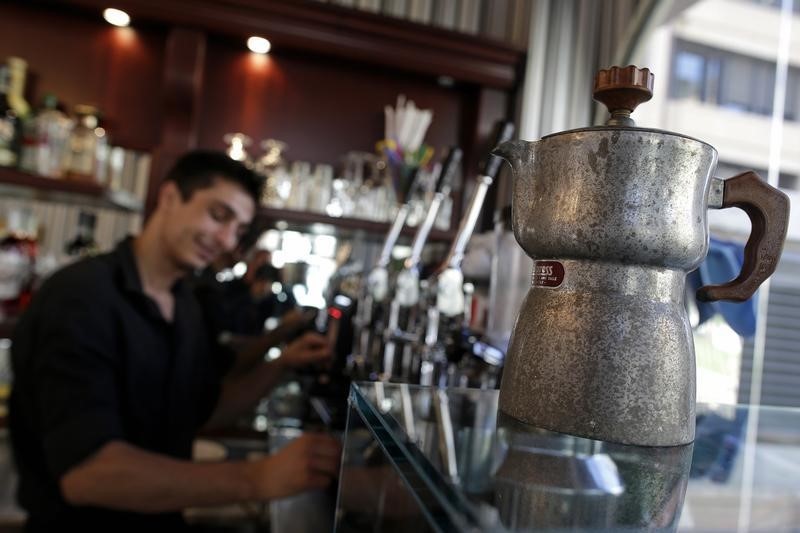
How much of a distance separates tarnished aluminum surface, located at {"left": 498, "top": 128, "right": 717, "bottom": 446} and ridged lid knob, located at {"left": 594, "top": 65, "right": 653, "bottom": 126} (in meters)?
0.04

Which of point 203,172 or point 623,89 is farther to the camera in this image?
point 203,172

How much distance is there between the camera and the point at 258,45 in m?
2.08

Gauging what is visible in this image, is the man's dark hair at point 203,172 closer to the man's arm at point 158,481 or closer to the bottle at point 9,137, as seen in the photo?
the bottle at point 9,137

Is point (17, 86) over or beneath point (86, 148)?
over

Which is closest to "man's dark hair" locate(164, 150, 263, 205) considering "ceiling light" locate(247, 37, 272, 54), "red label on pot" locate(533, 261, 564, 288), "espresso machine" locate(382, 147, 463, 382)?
"ceiling light" locate(247, 37, 272, 54)

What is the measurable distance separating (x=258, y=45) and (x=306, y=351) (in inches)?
42.8

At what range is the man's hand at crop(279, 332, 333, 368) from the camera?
4.99ft

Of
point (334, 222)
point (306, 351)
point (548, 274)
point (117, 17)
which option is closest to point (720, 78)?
point (334, 222)

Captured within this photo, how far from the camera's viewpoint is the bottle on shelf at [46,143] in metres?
1.69

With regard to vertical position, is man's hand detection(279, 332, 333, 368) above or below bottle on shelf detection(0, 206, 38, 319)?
below

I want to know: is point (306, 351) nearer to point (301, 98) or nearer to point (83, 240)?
point (83, 240)

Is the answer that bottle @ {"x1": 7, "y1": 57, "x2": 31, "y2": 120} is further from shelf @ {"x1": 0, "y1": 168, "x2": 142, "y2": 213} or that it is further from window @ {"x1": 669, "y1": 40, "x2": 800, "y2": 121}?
window @ {"x1": 669, "y1": 40, "x2": 800, "y2": 121}

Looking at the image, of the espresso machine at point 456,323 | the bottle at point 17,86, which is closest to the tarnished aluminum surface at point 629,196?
the espresso machine at point 456,323

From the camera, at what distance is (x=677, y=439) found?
1.54 feet
